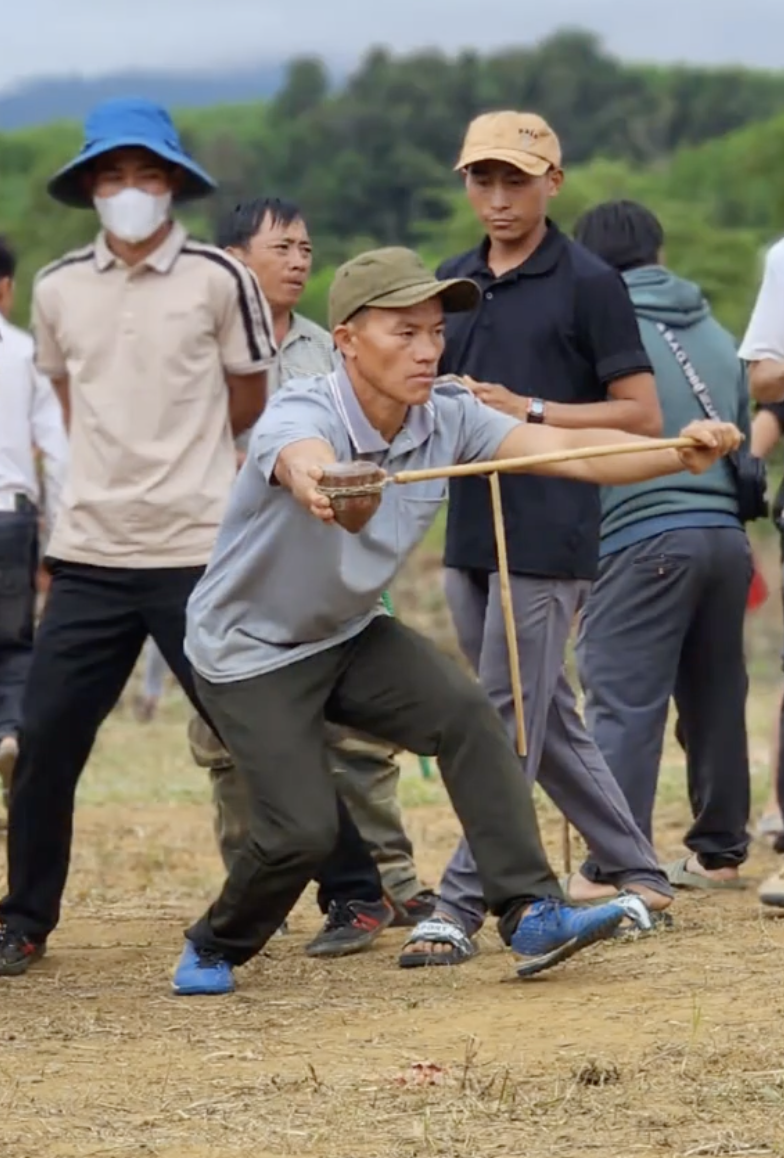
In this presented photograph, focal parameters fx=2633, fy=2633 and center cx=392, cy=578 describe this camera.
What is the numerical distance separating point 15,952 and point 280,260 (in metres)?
2.08

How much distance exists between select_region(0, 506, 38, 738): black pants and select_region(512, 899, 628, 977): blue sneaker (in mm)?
3288

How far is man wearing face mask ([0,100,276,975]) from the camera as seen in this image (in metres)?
6.61

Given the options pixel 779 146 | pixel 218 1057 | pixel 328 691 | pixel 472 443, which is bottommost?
pixel 779 146

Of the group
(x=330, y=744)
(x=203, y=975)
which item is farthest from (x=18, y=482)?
(x=203, y=975)

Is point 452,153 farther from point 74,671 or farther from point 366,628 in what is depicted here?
point 366,628

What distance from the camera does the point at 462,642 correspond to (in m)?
7.05

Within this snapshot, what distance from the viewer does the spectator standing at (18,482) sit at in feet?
30.1

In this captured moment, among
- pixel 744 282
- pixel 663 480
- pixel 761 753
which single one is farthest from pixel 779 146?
pixel 663 480

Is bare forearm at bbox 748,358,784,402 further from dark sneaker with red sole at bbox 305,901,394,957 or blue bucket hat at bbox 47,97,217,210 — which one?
dark sneaker with red sole at bbox 305,901,394,957

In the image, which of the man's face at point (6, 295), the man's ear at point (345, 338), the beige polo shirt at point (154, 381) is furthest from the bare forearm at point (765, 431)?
the man's face at point (6, 295)

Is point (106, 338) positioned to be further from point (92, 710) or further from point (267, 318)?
point (92, 710)

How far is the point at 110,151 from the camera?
6.75m

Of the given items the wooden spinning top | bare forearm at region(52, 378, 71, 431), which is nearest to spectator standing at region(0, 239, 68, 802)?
bare forearm at region(52, 378, 71, 431)

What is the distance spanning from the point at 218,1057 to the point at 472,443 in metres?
1.61
